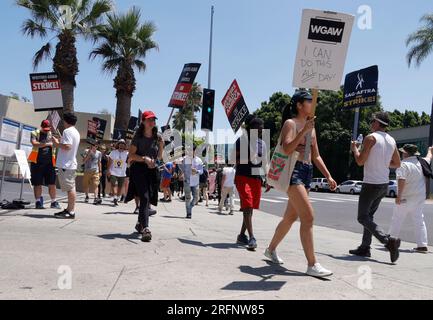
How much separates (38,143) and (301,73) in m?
5.62

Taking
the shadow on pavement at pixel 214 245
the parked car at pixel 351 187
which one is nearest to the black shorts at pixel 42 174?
the shadow on pavement at pixel 214 245

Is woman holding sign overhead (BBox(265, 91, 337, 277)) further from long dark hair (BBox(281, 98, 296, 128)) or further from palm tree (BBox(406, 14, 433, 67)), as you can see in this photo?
palm tree (BBox(406, 14, 433, 67))

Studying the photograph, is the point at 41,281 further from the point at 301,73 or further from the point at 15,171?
the point at 15,171

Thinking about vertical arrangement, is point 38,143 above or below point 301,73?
below

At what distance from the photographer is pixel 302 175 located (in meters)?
4.52

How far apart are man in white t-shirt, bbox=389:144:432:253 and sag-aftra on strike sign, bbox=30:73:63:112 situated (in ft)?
22.1

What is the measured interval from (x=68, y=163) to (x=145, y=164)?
2.09 m

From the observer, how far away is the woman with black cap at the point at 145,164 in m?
6.16

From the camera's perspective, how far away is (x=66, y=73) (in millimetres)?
23562

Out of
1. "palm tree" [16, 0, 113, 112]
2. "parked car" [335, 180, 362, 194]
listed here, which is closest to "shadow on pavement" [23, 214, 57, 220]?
"palm tree" [16, 0, 113, 112]

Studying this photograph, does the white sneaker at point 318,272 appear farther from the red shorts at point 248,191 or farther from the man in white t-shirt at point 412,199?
the man in white t-shirt at point 412,199

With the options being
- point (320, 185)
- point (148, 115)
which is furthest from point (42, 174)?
point (320, 185)
